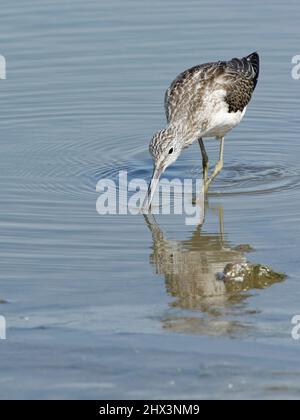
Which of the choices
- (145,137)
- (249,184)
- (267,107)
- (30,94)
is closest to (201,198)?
(249,184)

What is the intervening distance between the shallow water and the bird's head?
0.57m

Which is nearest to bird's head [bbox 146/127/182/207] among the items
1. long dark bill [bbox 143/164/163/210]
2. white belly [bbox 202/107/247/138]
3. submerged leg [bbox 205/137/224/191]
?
long dark bill [bbox 143/164/163/210]

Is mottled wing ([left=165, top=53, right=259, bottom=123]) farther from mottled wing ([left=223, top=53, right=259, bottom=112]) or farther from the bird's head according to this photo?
the bird's head

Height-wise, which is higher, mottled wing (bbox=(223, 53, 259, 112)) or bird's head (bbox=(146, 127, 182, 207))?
mottled wing (bbox=(223, 53, 259, 112))

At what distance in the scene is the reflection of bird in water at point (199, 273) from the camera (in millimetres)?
7671

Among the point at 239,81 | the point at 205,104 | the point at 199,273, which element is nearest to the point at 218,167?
the point at 205,104

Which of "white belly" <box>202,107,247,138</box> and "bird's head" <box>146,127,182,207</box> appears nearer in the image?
"bird's head" <box>146,127,182,207</box>

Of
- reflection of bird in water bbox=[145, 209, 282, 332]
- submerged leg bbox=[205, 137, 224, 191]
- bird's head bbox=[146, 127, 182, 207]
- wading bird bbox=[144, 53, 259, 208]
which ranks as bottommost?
reflection of bird in water bbox=[145, 209, 282, 332]

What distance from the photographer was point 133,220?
1005 centimetres

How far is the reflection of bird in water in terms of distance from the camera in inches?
302

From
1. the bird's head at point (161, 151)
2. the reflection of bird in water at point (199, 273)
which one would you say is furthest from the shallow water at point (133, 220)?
the bird's head at point (161, 151)

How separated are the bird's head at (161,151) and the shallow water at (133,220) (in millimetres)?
570

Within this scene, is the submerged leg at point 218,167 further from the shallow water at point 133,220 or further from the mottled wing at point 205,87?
the mottled wing at point 205,87

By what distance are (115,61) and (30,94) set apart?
64.7 inches
